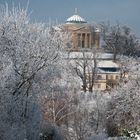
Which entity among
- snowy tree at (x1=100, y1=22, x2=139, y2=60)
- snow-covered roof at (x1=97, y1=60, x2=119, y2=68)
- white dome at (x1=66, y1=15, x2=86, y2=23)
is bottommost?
snow-covered roof at (x1=97, y1=60, x2=119, y2=68)

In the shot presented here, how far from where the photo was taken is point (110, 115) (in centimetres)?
2984

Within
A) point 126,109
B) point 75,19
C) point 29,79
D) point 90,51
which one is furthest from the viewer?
point 75,19

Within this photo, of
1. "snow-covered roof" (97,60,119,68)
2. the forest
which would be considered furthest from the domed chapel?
the forest

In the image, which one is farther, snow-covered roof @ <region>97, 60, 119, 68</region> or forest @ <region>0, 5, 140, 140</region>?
snow-covered roof @ <region>97, 60, 119, 68</region>

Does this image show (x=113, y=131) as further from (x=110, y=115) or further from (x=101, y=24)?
(x=101, y=24)

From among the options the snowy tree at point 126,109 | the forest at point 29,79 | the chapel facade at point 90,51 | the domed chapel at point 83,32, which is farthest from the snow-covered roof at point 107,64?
the forest at point 29,79

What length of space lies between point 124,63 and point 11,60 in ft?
118

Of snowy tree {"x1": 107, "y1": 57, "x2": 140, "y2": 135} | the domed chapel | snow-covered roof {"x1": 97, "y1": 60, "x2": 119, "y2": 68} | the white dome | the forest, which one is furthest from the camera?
the white dome

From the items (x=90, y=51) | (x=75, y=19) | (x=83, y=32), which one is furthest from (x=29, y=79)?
(x=75, y=19)

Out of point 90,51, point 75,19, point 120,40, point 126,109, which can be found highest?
point 75,19

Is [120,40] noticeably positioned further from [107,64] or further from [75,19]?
[107,64]

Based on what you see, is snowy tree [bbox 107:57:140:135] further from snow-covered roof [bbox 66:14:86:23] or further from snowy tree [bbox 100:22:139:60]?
snow-covered roof [bbox 66:14:86:23]

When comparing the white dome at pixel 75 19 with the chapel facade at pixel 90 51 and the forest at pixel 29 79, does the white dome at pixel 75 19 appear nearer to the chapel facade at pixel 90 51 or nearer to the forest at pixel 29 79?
the chapel facade at pixel 90 51

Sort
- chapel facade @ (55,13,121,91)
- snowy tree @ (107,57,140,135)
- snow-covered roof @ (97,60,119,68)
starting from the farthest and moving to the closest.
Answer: snow-covered roof @ (97,60,119,68), chapel facade @ (55,13,121,91), snowy tree @ (107,57,140,135)
